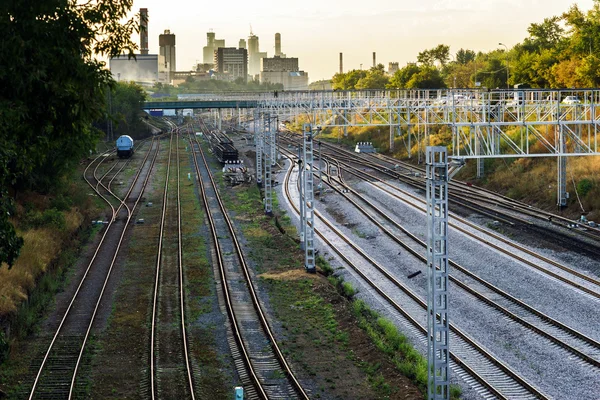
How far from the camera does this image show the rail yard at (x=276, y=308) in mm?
19109

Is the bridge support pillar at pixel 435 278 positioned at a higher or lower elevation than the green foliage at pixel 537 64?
lower

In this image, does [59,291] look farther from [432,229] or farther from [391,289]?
[432,229]

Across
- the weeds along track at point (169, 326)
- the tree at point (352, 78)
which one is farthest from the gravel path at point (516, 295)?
the tree at point (352, 78)

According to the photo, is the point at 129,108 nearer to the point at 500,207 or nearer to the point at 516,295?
the point at 500,207

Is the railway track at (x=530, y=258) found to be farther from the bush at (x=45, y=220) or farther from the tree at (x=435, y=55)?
the tree at (x=435, y=55)

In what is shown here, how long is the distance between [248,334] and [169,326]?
247 centimetres

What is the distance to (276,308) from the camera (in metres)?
25.6

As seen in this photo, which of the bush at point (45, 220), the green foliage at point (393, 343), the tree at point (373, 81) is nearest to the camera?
the green foliage at point (393, 343)

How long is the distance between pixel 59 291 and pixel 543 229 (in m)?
23.0

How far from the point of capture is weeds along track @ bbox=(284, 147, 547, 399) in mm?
18734

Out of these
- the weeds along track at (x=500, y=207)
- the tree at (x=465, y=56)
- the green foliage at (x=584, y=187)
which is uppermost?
the tree at (x=465, y=56)

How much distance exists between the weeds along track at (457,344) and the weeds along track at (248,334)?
14.3ft

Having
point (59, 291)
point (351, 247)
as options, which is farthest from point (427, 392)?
point (351, 247)

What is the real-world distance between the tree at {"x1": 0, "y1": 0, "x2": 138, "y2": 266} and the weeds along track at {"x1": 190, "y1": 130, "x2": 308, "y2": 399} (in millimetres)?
6979
